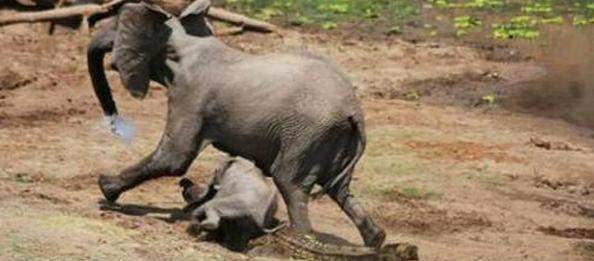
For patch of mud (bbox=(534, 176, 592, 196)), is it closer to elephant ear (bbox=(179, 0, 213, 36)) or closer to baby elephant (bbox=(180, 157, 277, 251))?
baby elephant (bbox=(180, 157, 277, 251))

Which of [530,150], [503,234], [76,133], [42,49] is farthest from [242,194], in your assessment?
[42,49]

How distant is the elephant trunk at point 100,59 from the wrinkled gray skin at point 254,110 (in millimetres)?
203

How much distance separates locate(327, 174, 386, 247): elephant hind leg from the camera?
9281 millimetres

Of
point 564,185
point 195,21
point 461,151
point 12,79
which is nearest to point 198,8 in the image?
point 195,21

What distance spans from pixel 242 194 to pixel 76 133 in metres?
5.36

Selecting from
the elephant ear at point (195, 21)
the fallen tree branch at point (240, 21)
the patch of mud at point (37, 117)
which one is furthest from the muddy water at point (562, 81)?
the elephant ear at point (195, 21)

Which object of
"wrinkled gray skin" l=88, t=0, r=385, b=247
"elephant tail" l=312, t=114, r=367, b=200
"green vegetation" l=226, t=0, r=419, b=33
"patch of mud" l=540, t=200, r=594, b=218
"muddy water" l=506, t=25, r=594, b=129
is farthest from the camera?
"green vegetation" l=226, t=0, r=419, b=33

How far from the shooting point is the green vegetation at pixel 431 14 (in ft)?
79.4

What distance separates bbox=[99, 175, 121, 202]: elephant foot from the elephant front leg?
99 millimetres

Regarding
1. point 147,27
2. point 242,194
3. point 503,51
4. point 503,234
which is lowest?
point 503,51

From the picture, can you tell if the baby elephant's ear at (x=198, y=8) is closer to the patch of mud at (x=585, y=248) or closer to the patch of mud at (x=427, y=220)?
the patch of mud at (x=427, y=220)

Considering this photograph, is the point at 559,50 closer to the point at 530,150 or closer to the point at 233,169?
the point at 530,150

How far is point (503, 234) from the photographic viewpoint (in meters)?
10.9

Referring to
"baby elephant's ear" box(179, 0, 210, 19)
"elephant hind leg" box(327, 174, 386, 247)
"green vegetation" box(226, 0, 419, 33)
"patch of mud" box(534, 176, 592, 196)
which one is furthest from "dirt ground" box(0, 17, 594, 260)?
"green vegetation" box(226, 0, 419, 33)
